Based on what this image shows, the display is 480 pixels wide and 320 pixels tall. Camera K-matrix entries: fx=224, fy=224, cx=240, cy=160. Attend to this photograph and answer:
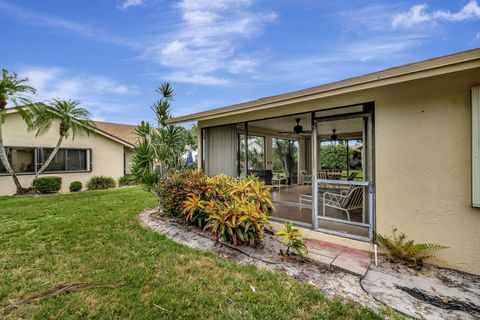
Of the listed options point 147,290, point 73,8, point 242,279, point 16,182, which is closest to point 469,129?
point 242,279

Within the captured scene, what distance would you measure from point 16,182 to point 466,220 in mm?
15427

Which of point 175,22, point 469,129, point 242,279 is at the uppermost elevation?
point 175,22

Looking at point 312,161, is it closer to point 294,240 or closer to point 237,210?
point 294,240

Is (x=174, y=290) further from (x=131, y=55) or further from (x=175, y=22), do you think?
(x=131, y=55)

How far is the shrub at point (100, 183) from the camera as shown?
42.5 feet

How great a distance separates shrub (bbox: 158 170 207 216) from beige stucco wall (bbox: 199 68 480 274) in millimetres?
3500

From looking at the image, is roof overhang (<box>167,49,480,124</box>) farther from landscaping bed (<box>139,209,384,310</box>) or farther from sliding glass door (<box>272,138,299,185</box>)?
sliding glass door (<box>272,138,299,185</box>)

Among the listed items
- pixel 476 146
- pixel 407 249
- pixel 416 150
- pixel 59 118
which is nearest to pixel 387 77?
pixel 416 150

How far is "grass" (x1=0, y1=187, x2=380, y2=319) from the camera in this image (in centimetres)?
242

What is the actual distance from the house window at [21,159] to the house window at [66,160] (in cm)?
34

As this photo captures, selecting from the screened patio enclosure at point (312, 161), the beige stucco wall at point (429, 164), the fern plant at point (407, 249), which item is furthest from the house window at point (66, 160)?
the fern plant at point (407, 249)

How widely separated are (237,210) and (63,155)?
508 inches

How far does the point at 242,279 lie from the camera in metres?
3.06

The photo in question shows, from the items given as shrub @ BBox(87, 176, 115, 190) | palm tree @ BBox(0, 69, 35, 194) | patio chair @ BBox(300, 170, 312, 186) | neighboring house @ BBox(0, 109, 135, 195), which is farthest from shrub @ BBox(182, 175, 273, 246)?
shrub @ BBox(87, 176, 115, 190)
